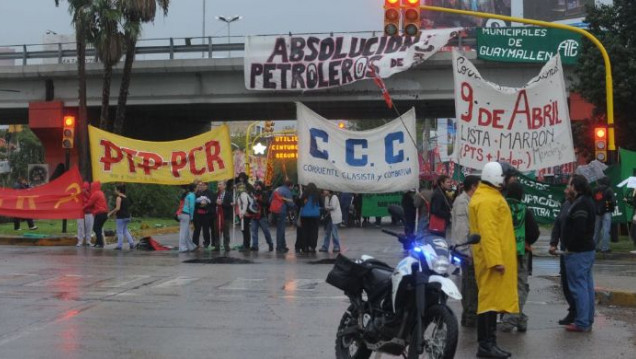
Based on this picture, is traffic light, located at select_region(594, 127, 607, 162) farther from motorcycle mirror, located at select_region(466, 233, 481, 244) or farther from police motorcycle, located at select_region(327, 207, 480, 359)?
motorcycle mirror, located at select_region(466, 233, 481, 244)

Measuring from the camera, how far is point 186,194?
830 inches

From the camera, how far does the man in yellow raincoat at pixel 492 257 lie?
303 inches

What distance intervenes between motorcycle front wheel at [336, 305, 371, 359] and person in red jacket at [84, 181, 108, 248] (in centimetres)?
1479

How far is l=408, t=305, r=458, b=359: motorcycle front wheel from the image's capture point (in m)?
6.85

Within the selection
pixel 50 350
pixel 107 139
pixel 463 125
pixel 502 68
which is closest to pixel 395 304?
pixel 50 350

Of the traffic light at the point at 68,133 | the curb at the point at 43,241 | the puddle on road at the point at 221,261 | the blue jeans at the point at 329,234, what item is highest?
the traffic light at the point at 68,133

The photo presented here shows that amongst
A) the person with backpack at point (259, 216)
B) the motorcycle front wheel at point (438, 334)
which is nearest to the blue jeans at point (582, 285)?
the motorcycle front wheel at point (438, 334)

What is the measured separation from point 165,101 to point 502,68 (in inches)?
547

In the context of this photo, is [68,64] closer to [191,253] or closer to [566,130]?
[191,253]

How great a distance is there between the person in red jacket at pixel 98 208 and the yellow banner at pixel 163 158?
64 cm

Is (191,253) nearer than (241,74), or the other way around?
(191,253)

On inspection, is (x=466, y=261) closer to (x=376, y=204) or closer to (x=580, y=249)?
(x=580, y=249)

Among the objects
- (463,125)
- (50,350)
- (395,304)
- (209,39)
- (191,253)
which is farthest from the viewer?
(209,39)

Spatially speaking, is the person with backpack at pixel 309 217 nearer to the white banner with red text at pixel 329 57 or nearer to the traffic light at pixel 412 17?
the traffic light at pixel 412 17
